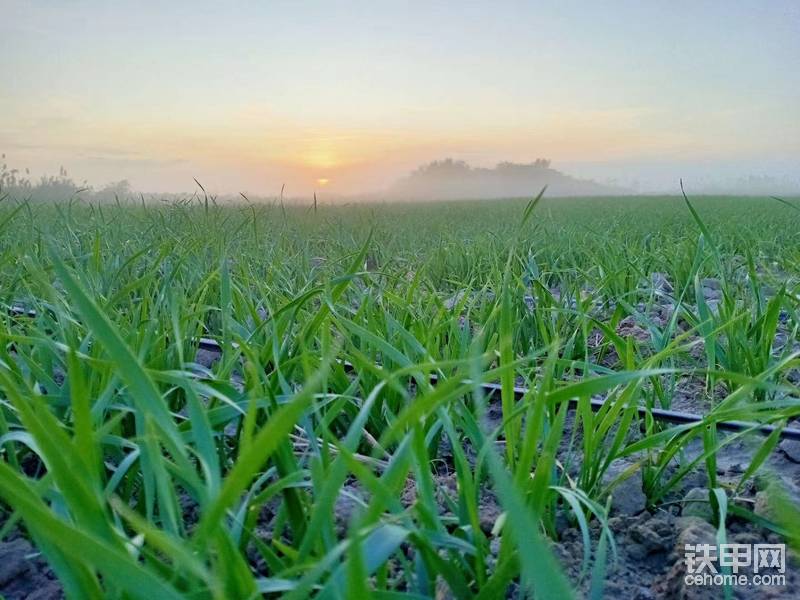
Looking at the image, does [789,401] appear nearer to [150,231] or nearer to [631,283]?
[631,283]

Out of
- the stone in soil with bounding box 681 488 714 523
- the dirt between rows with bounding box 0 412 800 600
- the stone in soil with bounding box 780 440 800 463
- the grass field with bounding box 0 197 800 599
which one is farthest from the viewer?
the stone in soil with bounding box 780 440 800 463

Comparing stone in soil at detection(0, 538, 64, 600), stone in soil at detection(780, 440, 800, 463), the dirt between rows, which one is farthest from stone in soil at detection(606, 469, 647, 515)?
stone in soil at detection(0, 538, 64, 600)

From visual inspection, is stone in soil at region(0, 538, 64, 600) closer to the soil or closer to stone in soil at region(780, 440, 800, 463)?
the soil

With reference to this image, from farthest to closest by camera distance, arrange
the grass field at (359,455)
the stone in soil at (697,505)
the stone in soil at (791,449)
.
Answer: the stone in soil at (791,449)
the stone in soil at (697,505)
the grass field at (359,455)

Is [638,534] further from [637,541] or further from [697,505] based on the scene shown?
[697,505]

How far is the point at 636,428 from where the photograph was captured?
1096mm

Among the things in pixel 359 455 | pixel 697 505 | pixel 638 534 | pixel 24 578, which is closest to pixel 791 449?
pixel 697 505

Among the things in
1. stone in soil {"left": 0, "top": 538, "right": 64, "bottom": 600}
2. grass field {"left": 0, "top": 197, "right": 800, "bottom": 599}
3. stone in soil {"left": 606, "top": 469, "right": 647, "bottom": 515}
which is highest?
grass field {"left": 0, "top": 197, "right": 800, "bottom": 599}

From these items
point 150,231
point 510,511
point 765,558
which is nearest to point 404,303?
point 765,558

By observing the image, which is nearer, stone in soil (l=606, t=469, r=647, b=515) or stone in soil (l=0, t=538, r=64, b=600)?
stone in soil (l=0, t=538, r=64, b=600)

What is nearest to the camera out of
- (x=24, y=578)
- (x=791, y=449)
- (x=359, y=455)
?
(x=24, y=578)

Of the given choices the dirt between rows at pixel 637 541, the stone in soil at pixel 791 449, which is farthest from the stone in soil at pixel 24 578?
the stone in soil at pixel 791 449

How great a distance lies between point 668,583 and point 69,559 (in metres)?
0.58

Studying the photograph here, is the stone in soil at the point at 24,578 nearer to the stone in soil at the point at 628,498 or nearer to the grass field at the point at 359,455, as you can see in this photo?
the grass field at the point at 359,455
